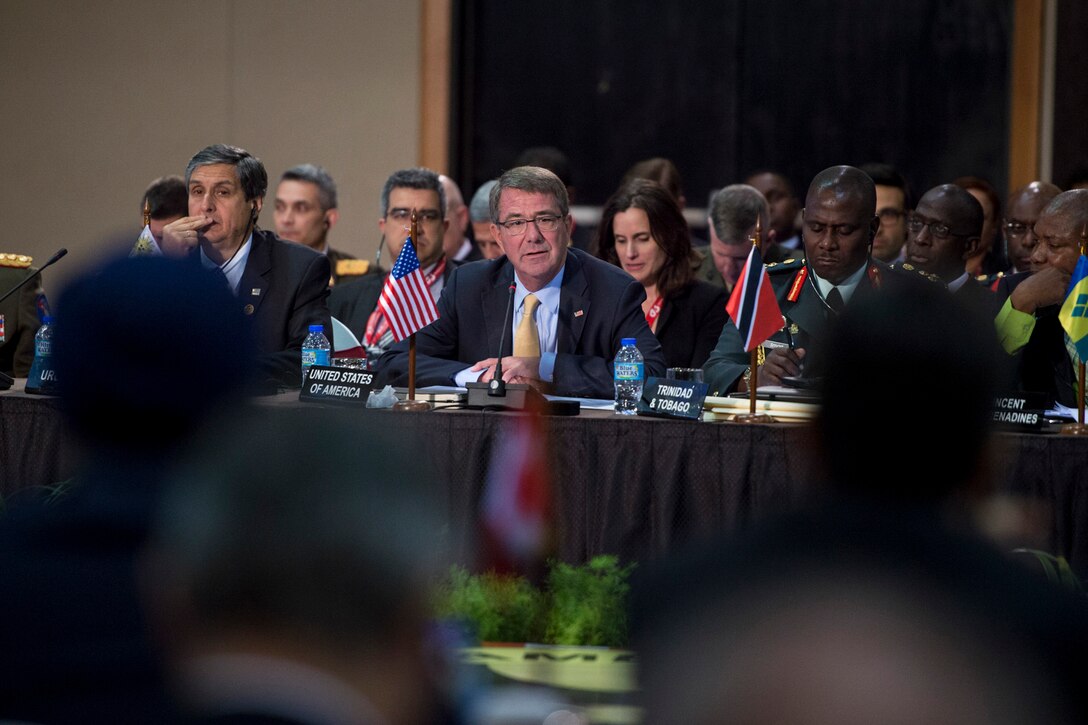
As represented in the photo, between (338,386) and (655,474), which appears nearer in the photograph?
(655,474)

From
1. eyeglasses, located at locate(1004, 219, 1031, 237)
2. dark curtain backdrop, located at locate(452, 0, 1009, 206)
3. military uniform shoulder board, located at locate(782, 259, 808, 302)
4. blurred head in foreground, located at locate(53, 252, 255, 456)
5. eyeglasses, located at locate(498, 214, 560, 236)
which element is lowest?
blurred head in foreground, located at locate(53, 252, 255, 456)

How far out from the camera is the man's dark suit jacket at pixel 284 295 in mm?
4746

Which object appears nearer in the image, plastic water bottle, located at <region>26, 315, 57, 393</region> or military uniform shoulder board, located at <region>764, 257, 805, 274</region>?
plastic water bottle, located at <region>26, 315, 57, 393</region>

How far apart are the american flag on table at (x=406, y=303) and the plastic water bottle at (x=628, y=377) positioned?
55cm

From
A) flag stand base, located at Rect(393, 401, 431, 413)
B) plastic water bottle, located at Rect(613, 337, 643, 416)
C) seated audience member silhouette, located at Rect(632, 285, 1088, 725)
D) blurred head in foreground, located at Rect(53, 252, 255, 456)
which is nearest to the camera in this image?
seated audience member silhouette, located at Rect(632, 285, 1088, 725)

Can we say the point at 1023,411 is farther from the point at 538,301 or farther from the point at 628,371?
the point at 538,301

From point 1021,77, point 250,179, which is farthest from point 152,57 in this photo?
point 1021,77

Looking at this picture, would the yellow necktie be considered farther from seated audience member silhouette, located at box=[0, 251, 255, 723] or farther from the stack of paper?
seated audience member silhouette, located at box=[0, 251, 255, 723]

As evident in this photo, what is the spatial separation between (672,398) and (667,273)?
5.07ft

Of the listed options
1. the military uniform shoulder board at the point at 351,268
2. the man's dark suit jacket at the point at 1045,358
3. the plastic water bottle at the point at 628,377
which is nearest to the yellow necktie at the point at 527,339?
the plastic water bottle at the point at 628,377

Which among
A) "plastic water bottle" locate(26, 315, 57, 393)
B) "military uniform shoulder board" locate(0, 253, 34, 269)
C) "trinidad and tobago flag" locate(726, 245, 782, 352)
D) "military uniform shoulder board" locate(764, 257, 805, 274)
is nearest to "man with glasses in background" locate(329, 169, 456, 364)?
"military uniform shoulder board" locate(0, 253, 34, 269)

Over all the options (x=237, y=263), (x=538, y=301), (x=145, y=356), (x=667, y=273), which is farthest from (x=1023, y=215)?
(x=145, y=356)

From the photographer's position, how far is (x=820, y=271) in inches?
181

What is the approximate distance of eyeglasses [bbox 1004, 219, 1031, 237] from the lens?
5.71 meters
